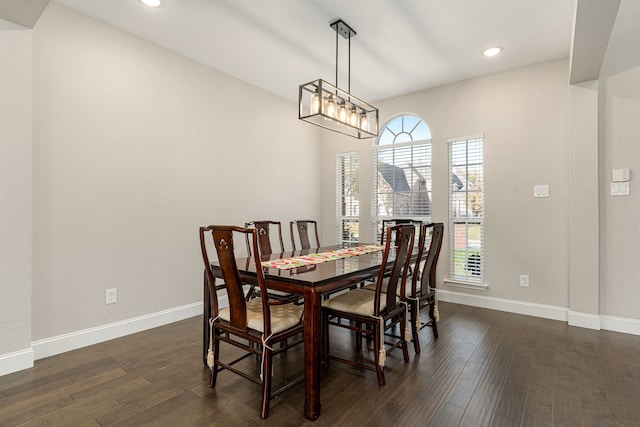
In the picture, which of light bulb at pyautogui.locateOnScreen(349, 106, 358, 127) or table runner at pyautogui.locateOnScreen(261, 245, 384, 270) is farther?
light bulb at pyautogui.locateOnScreen(349, 106, 358, 127)

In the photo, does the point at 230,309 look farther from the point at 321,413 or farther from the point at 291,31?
the point at 291,31

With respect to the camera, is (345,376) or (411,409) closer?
(411,409)

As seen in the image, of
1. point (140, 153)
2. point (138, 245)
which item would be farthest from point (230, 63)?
point (138, 245)

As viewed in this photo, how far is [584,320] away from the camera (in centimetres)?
323

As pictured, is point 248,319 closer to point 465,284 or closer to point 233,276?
point 233,276

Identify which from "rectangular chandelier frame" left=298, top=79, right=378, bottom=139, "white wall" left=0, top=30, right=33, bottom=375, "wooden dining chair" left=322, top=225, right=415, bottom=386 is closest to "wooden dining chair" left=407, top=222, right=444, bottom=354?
"wooden dining chair" left=322, top=225, right=415, bottom=386

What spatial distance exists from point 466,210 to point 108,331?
4085 millimetres

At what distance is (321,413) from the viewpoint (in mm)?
1843

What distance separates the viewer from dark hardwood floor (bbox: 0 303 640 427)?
1809 mm

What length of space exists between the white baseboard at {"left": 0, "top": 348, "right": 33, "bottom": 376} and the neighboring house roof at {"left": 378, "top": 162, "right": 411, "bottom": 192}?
4.20m

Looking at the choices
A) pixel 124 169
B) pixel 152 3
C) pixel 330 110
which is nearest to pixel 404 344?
pixel 330 110

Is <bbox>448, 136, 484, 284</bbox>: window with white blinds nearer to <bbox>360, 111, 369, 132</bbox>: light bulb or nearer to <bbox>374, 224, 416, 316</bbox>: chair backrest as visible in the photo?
<bbox>360, 111, 369, 132</bbox>: light bulb

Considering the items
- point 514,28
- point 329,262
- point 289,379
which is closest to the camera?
point 289,379

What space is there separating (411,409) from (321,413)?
1.72 ft
